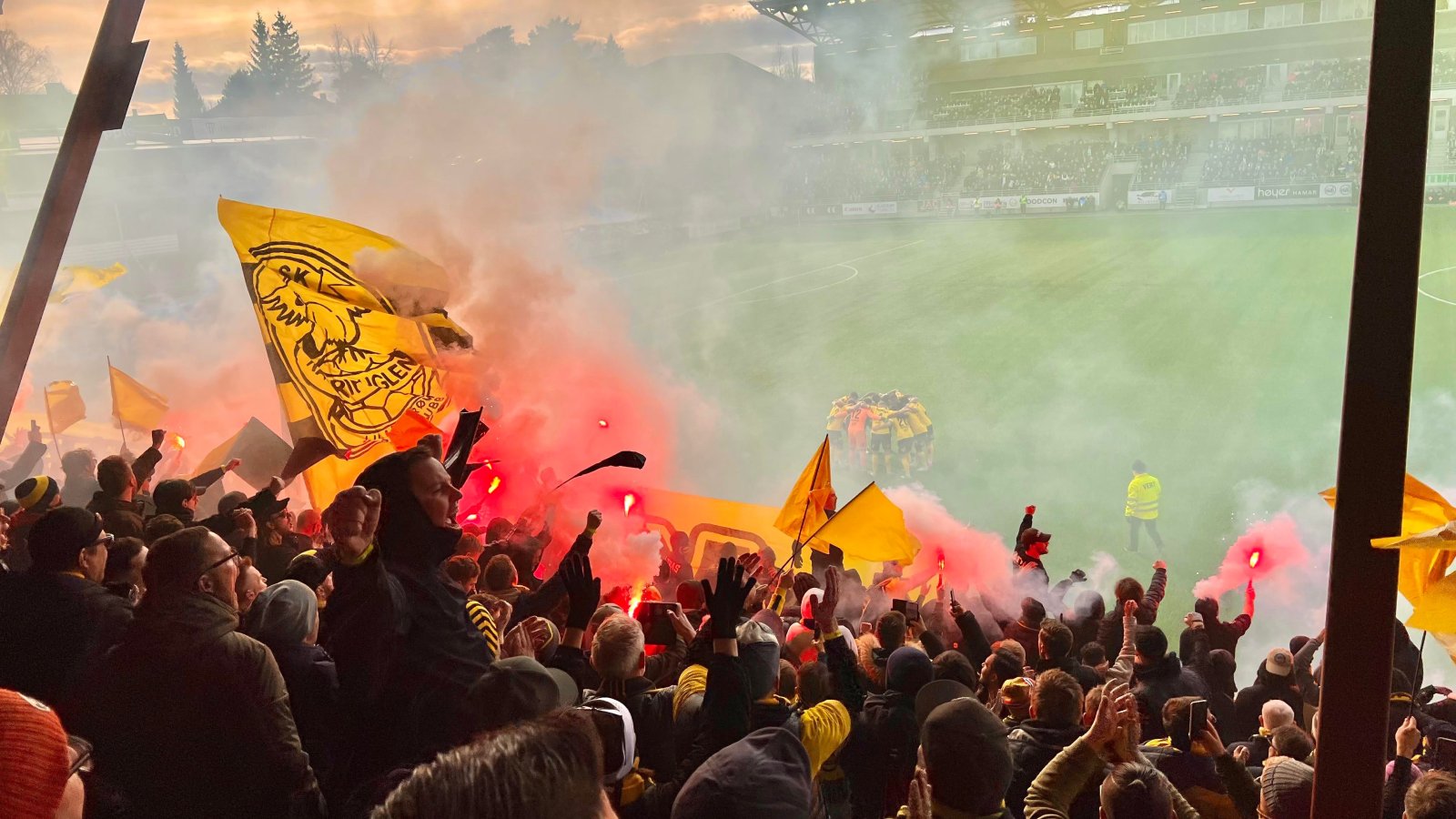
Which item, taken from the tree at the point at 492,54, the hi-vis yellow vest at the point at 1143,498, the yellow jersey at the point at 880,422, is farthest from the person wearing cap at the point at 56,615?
the tree at the point at 492,54

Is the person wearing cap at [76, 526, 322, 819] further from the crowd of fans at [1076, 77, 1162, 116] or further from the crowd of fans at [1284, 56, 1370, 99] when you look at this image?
the crowd of fans at [1076, 77, 1162, 116]

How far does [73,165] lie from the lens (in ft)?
13.1

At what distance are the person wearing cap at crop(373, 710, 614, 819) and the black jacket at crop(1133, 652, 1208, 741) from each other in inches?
110

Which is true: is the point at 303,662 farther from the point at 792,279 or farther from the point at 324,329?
the point at 792,279

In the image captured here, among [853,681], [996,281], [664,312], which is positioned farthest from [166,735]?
[996,281]

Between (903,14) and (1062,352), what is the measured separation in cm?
779

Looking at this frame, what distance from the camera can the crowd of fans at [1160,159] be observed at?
70.3ft

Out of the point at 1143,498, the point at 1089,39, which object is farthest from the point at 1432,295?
the point at 1143,498

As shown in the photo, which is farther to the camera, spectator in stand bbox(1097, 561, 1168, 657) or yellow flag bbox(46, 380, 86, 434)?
yellow flag bbox(46, 380, 86, 434)

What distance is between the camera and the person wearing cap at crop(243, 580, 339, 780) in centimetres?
246

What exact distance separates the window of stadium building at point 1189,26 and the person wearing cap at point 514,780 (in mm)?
20479

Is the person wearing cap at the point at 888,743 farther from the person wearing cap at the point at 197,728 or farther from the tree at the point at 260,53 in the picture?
the tree at the point at 260,53

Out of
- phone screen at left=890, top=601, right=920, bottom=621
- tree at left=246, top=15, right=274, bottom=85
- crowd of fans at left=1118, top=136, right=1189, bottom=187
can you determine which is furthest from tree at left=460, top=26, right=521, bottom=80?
crowd of fans at left=1118, top=136, right=1189, bottom=187

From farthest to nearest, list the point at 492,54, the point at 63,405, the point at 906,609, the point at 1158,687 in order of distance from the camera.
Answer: the point at 492,54 → the point at 63,405 → the point at 906,609 → the point at 1158,687
